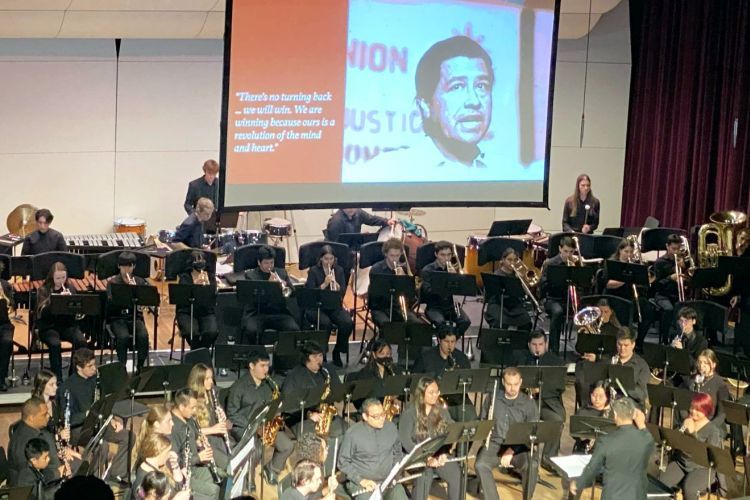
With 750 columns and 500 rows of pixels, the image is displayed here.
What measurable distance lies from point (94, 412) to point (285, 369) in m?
2.36

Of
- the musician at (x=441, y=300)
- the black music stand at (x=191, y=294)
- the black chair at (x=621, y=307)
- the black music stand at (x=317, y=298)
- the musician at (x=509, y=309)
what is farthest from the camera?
the musician at (x=509, y=309)

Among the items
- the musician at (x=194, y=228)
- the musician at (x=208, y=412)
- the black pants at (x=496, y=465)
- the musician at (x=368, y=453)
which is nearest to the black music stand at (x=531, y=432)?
the black pants at (x=496, y=465)

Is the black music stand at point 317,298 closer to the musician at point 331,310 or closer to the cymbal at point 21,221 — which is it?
the musician at point 331,310

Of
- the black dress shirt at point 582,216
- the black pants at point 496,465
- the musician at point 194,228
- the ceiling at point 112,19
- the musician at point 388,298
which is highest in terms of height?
the ceiling at point 112,19

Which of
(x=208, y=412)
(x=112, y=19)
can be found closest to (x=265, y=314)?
(x=208, y=412)

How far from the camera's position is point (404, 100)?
12.3 meters

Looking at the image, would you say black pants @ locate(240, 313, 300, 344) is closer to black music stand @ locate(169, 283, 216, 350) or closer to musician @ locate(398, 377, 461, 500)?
black music stand @ locate(169, 283, 216, 350)

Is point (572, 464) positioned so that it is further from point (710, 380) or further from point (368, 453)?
point (710, 380)

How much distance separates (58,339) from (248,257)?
195 cm

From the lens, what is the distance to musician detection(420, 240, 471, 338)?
1148 cm

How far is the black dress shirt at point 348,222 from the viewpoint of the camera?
13227mm

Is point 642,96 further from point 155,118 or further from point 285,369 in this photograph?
point 285,369

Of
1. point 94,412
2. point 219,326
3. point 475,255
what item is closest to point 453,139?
point 475,255

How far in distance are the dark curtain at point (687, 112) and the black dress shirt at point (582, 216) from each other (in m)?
1.39
